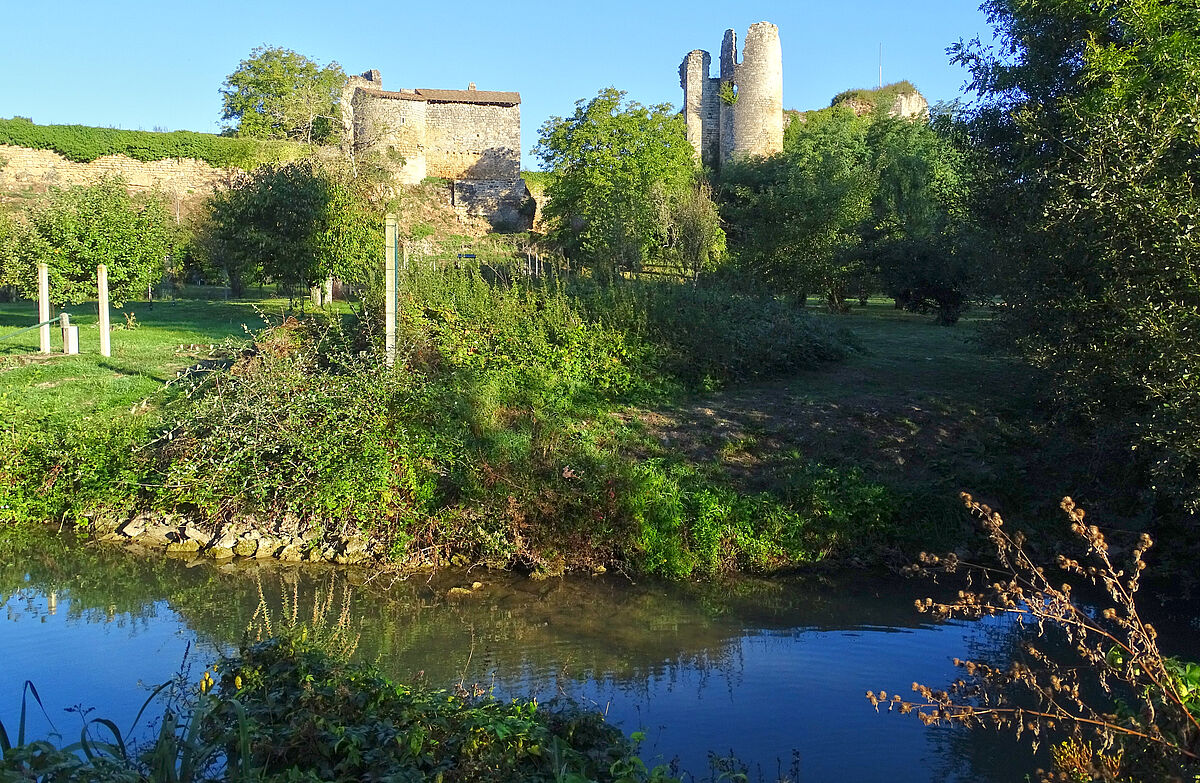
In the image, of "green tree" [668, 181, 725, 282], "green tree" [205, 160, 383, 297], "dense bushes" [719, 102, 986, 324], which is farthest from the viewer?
"green tree" [668, 181, 725, 282]

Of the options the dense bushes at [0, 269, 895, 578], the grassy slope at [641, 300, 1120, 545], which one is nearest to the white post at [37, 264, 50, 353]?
the dense bushes at [0, 269, 895, 578]

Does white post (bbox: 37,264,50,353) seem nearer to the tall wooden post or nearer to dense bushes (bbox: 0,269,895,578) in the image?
dense bushes (bbox: 0,269,895,578)

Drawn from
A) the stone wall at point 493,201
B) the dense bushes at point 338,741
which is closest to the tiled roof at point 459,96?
the stone wall at point 493,201

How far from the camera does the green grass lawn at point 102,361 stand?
1205cm

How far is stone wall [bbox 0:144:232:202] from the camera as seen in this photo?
38.9 meters

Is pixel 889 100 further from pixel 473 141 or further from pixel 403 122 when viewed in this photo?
pixel 403 122

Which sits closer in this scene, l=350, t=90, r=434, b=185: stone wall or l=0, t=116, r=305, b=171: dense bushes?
l=0, t=116, r=305, b=171: dense bushes

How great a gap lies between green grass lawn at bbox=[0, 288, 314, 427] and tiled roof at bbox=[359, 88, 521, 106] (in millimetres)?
30053

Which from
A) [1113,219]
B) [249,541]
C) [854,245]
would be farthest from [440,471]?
[854,245]

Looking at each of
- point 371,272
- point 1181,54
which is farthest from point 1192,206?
point 371,272

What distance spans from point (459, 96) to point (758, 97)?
50.8 feet

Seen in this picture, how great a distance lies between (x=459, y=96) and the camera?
166 feet

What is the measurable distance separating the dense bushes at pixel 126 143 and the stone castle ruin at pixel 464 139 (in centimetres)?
890

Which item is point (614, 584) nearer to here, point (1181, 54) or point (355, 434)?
point (355, 434)
